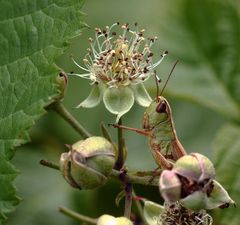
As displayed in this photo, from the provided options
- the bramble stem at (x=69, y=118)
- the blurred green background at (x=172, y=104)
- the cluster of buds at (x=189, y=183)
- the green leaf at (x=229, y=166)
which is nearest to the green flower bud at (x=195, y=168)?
the cluster of buds at (x=189, y=183)

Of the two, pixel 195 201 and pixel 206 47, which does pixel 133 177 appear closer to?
pixel 195 201

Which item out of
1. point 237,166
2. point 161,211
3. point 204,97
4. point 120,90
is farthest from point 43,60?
point 204,97

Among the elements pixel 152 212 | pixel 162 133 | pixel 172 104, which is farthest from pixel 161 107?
pixel 172 104

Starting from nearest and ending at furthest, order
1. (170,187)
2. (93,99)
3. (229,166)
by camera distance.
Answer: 1. (170,187)
2. (93,99)
3. (229,166)

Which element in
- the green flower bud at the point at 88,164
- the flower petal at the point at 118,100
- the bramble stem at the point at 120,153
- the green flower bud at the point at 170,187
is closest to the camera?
the green flower bud at the point at 170,187

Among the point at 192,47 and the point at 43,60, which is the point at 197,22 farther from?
the point at 43,60

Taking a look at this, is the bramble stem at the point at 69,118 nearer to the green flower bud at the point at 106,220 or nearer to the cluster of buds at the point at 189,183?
the green flower bud at the point at 106,220
